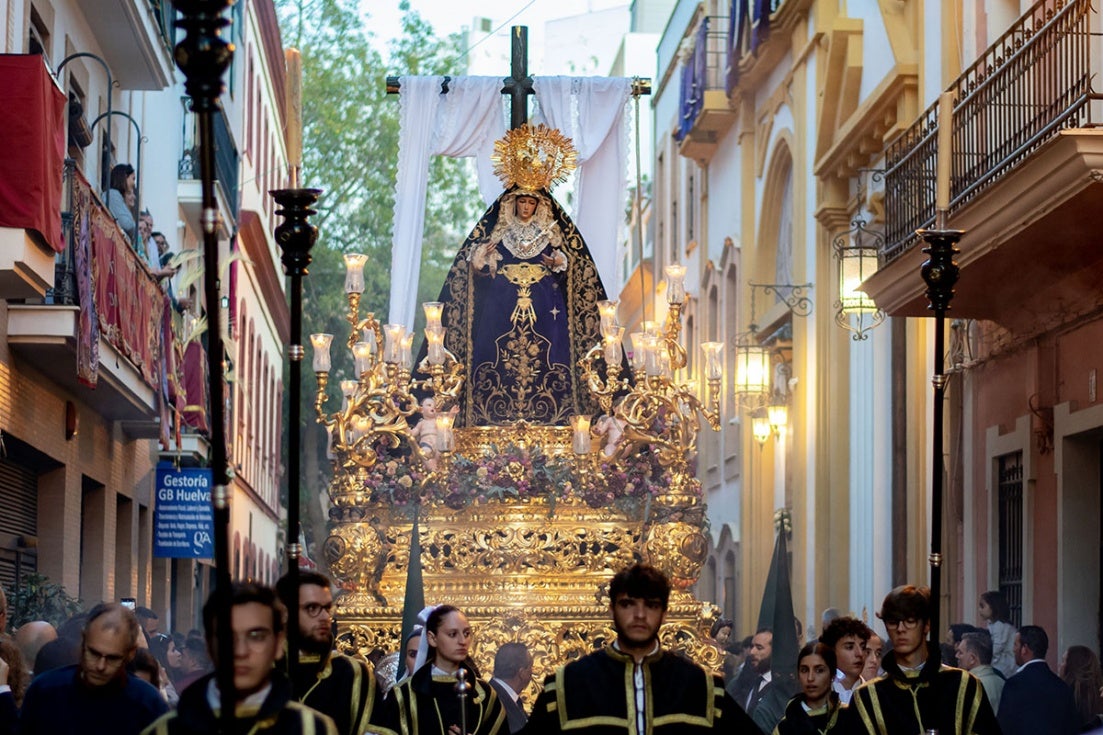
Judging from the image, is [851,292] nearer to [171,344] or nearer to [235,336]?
[171,344]

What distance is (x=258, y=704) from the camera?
16.4 feet

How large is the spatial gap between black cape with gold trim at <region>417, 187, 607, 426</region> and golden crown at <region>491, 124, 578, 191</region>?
110mm

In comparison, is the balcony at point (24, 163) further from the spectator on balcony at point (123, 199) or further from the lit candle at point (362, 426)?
the spectator on balcony at point (123, 199)

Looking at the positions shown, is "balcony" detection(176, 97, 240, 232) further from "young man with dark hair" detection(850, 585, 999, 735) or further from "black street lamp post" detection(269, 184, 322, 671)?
"young man with dark hair" detection(850, 585, 999, 735)

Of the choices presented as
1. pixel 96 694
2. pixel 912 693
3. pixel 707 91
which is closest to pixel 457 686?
pixel 912 693

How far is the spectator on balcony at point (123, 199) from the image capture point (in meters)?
17.3

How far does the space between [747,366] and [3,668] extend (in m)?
15.4

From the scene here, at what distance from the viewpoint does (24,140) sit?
503 inches

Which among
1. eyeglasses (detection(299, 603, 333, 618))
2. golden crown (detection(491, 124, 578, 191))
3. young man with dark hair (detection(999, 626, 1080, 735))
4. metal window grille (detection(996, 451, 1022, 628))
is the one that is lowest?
young man with dark hair (detection(999, 626, 1080, 735))

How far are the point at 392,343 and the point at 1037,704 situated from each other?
4.81m

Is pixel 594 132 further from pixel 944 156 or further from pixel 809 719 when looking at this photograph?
pixel 944 156

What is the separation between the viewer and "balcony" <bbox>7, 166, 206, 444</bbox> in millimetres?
14523

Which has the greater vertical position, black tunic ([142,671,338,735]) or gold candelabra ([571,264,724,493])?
gold candelabra ([571,264,724,493])

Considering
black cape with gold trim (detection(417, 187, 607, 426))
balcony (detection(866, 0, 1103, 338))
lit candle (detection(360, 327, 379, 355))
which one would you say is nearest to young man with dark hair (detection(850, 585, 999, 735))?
balcony (detection(866, 0, 1103, 338))
